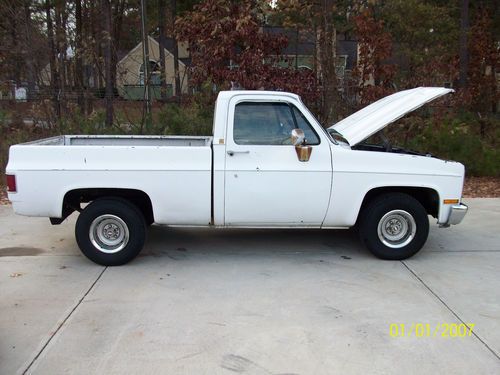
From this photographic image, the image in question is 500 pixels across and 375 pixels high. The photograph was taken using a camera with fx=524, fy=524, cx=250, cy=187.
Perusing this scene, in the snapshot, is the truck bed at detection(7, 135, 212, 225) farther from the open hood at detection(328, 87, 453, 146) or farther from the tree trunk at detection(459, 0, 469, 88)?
the tree trunk at detection(459, 0, 469, 88)

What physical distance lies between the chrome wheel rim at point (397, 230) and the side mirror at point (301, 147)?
114 cm

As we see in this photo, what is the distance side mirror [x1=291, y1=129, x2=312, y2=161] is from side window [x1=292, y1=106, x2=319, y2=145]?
0.42ft

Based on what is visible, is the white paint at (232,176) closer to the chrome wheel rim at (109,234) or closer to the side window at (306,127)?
the side window at (306,127)

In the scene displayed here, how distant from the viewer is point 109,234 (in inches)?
223

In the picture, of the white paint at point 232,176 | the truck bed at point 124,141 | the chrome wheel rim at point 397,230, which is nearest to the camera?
the white paint at point 232,176

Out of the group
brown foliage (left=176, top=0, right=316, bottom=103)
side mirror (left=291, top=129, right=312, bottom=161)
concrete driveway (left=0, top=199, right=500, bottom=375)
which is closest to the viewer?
concrete driveway (left=0, top=199, right=500, bottom=375)

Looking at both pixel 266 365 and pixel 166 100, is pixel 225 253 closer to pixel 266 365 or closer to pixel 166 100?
pixel 266 365

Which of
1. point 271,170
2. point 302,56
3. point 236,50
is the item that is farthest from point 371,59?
point 271,170

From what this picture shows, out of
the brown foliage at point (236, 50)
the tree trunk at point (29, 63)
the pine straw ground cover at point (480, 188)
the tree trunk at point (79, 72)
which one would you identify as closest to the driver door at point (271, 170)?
the pine straw ground cover at point (480, 188)

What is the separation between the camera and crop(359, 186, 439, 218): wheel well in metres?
5.80

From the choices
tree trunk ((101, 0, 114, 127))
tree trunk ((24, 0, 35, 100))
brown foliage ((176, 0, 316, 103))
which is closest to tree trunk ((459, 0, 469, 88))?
brown foliage ((176, 0, 316, 103))

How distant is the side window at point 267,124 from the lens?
5.58m

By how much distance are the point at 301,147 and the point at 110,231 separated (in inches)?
88.3

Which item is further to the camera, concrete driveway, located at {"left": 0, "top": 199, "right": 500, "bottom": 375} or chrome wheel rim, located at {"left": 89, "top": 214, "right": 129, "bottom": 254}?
chrome wheel rim, located at {"left": 89, "top": 214, "right": 129, "bottom": 254}
